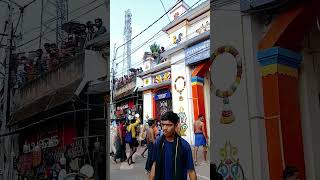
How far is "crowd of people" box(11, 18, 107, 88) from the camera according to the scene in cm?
354

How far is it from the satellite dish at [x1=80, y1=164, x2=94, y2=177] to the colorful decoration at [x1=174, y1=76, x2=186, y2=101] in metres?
2.30

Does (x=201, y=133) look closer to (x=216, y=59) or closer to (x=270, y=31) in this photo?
(x=216, y=59)

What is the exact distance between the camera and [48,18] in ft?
12.4

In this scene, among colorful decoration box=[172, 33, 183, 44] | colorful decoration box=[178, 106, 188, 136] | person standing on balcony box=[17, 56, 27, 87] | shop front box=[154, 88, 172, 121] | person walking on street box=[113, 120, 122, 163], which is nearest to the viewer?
person standing on balcony box=[17, 56, 27, 87]

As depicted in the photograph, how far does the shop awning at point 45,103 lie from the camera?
11.3 feet

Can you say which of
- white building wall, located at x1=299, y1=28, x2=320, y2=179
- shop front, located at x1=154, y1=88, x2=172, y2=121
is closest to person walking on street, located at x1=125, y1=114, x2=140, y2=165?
shop front, located at x1=154, y1=88, x2=172, y2=121

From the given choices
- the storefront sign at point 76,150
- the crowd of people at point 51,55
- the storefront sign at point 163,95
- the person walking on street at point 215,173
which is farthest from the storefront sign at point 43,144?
the storefront sign at point 163,95

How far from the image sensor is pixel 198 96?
17.0 ft

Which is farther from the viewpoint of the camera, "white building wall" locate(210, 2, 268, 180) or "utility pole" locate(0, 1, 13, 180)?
"utility pole" locate(0, 1, 13, 180)

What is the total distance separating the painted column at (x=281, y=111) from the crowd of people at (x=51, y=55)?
151cm

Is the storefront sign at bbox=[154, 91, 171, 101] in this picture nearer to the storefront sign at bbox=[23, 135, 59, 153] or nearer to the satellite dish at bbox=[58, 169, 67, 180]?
the storefront sign at bbox=[23, 135, 59, 153]

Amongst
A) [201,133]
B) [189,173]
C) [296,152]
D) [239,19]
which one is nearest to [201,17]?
[201,133]

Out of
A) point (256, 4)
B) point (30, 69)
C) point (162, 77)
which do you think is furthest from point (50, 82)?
point (162, 77)

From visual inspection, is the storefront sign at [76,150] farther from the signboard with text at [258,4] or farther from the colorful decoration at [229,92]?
the signboard with text at [258,4]
